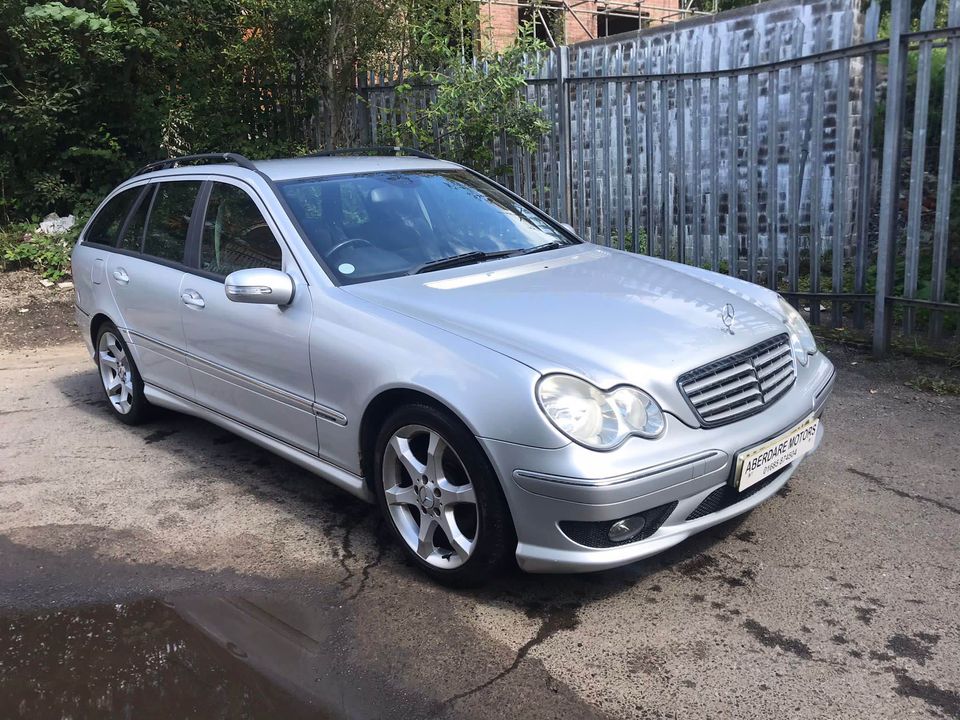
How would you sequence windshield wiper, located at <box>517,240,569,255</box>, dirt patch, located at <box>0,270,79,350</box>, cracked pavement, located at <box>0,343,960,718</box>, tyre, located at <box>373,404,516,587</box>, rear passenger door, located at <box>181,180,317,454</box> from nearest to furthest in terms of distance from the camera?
cracked pavement, located at <box>0,343,960,718</box> < tyre, located at <box>373,404,516,587</box> < rear passenger door, located at <box>181,180,317,454</box> < windshield wiper, located at <box>517,240,569,255</box> < dirt patch, located at <box>0,270,79,350</box>

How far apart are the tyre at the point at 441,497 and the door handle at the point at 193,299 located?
1491 mm

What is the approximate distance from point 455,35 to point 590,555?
7948mm

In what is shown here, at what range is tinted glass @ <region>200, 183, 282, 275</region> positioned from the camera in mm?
4137

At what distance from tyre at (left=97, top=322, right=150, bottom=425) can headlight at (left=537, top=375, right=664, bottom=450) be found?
327 cm

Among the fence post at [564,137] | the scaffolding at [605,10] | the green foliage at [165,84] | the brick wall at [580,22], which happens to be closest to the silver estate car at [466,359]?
the fence post at [564,137]

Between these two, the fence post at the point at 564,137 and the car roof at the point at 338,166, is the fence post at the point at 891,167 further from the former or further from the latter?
the car roof at the point at 338,166

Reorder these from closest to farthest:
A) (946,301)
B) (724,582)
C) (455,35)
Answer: (724,582) → (946,301) → (455,35)

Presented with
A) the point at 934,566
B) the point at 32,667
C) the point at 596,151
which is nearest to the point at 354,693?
the point at 32,667

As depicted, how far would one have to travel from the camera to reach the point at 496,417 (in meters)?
3.00

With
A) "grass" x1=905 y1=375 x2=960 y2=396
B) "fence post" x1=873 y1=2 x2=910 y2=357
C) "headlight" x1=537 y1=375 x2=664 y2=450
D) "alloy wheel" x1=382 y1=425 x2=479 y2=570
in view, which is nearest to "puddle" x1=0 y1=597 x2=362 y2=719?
"alloy wheel" x1=382 y1=425 x2=479 y2=570

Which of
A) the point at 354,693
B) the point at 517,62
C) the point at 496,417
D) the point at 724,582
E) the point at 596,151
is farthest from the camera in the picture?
the point at 517,62

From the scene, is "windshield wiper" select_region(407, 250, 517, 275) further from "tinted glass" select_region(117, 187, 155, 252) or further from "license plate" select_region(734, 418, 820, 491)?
"tinted glass" select_region(117, 187, 155, 252)

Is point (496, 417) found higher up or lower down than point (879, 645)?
higher up

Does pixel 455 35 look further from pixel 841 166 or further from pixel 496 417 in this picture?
pixel 496 417
